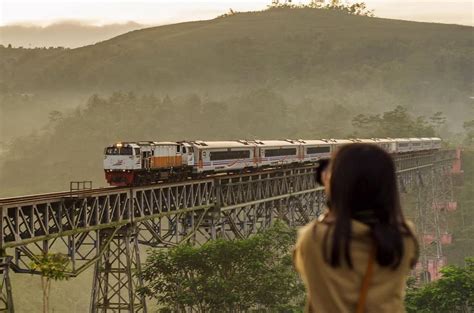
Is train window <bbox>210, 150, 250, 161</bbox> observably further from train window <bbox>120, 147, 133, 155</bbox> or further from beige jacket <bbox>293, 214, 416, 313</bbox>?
beige jacket <bbox>293, 214, 416, 313</bbox>

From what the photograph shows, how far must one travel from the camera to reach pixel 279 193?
49062 millimetres

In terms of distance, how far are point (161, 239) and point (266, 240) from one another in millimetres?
4419

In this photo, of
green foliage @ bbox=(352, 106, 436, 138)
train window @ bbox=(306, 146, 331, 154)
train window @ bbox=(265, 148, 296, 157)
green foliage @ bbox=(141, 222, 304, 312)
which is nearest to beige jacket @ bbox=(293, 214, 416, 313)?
green foliage @ bbox=(141, 222, 304, 312)

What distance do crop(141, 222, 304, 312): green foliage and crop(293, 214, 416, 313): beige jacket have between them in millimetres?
27674

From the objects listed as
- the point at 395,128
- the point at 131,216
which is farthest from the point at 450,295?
the point at 395,128

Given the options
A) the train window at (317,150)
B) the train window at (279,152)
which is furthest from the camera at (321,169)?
the train window at (317,150)

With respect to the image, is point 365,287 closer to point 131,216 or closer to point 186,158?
point 131,216

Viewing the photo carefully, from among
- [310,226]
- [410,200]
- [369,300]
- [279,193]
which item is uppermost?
[310,226]

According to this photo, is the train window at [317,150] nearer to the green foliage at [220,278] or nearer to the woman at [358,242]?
the green foliage at [220,278]

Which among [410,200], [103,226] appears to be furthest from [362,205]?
[410,200]

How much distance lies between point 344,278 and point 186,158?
35.5 meters

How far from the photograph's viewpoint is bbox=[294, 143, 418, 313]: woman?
13.7ft

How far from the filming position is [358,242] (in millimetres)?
4215

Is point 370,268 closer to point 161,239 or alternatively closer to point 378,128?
point 161,239
